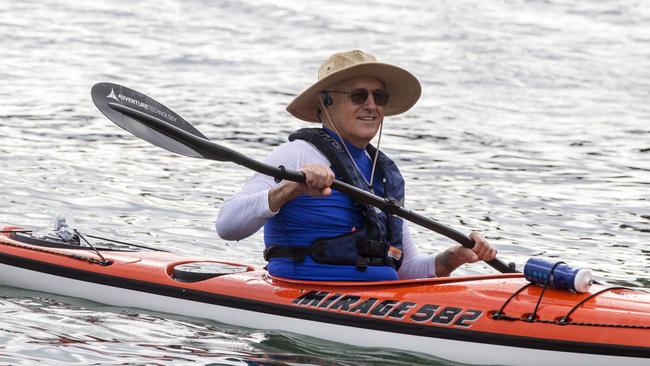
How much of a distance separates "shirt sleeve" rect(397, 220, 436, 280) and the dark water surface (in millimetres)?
741

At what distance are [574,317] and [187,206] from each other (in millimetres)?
5534

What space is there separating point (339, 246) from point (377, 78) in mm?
903

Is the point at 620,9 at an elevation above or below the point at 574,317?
above

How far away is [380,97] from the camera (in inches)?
239

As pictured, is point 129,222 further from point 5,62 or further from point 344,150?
point 5,62

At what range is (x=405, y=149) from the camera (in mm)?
13844

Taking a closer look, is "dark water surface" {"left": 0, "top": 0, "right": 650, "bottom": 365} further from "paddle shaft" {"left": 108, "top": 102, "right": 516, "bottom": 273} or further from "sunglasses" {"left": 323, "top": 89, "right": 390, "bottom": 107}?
"sunglasses" {"left": 323, "top": 89, "right": 390, "bottom": 107}

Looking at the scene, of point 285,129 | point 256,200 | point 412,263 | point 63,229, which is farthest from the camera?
point 285,129

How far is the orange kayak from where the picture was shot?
5.28m

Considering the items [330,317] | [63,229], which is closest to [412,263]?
[330,317]

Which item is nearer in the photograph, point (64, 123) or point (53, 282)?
point (53, 282)

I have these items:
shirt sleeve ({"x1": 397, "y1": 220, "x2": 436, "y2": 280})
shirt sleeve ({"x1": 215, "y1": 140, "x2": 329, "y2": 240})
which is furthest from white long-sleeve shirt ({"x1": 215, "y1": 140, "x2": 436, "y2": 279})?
shirt sleeve ({"x1": 397, "y1": 220, "x2": 436, "y2": 280})

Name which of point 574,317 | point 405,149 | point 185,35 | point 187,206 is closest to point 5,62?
point 185,35

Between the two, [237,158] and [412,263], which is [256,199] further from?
[412,263]
